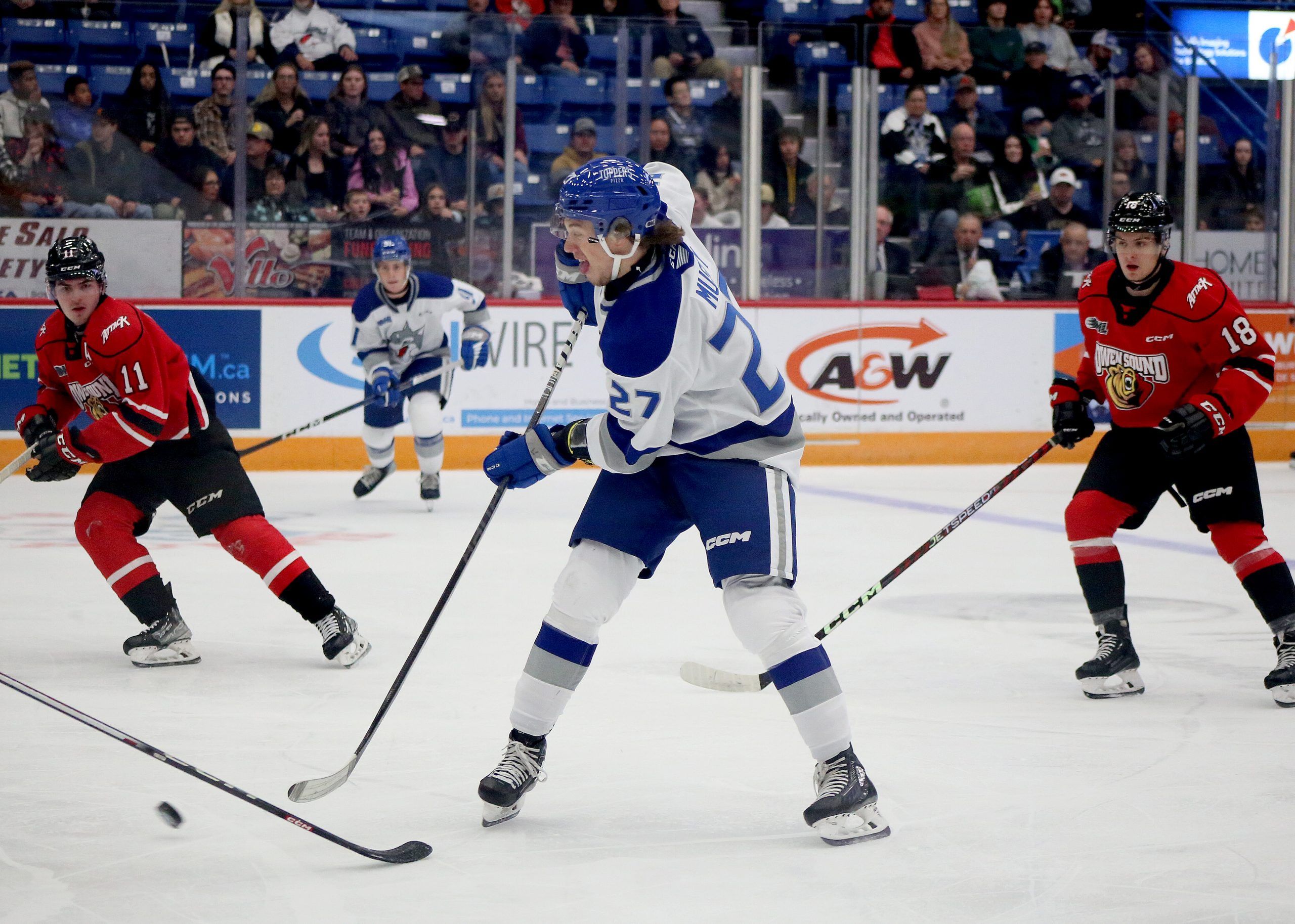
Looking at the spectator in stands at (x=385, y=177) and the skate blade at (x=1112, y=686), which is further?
the spectator in stands at (x=385, y=177)

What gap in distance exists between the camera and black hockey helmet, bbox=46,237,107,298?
3379mm

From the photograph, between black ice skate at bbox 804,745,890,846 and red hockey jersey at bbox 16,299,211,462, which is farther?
red hockey jersey at bbox 16,299,211,462

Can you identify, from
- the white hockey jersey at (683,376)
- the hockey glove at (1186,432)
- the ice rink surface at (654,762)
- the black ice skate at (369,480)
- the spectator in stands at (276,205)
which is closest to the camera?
the ice rink surface at (654,762)

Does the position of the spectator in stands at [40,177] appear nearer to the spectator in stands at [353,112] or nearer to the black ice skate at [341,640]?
the spectator in stands at [353,112]

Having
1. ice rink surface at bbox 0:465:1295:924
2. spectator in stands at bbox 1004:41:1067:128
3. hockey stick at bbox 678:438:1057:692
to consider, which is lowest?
ice rink surface at bbox 0:465:1295:924

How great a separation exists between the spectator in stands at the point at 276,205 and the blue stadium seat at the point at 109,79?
781 millimetres

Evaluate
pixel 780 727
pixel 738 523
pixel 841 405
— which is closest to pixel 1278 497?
pixel 841 405

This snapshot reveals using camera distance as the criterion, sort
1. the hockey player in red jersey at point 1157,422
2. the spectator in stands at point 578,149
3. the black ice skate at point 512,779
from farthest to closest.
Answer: the spectator in stands at point 578,149
the hockey player in red jersey at point 1157,422
the black ice skate at point 512,779

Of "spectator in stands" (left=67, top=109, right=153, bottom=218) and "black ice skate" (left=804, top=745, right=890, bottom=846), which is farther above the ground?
"spectator in stands" (left=67, top=109, right=153, bottom=218)

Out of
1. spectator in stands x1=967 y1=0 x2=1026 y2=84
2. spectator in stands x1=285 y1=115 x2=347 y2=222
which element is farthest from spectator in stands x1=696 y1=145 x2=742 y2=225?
spectator in stands x1=285 y1=115 x2=347 y2=222

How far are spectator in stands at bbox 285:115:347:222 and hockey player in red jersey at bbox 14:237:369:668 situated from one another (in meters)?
4.62

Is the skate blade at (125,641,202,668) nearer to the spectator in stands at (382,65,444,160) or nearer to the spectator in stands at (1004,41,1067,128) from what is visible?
the spectator in stands at (382,65,444,160)

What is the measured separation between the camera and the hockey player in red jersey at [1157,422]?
3.16 m

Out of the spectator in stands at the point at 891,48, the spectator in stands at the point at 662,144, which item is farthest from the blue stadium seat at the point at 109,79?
the spectator in stands at the point at 891,48
